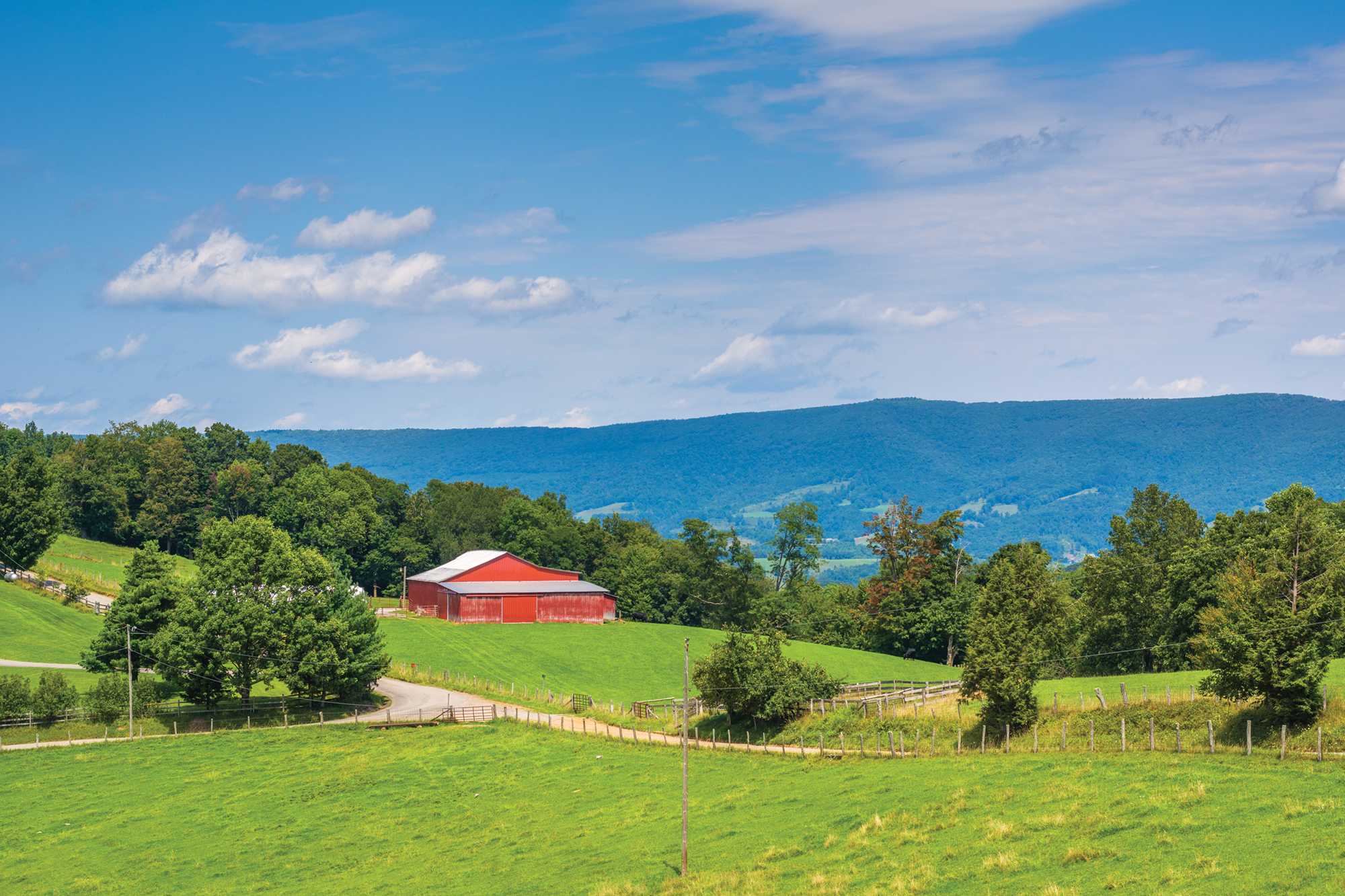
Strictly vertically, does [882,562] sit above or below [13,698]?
above

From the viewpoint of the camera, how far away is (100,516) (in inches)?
6959

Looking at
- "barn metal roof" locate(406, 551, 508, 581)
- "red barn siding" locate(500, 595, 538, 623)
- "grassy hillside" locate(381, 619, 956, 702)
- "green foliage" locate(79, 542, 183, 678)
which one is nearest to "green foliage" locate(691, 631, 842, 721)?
"grassy hillside" locate(381, 619, 956, 702)

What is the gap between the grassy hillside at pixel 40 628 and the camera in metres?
95.4

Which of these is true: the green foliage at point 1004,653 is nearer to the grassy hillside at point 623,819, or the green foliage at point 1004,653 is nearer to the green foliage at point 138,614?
the grassy hillside at point 623,819

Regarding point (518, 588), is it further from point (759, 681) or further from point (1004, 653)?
point (1004, 653)

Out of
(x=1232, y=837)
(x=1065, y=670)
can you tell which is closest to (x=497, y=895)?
(x=1232, y=837)

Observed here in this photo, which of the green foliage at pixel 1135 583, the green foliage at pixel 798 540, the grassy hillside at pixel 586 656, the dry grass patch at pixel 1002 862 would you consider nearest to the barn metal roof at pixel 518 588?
the grassy hillside at pixel 586 656

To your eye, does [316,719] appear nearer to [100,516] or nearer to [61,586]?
[61,586]

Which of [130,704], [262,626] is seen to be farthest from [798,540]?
[130,704]

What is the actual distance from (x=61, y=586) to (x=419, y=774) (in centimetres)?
7017

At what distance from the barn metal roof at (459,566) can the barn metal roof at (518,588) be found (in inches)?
112

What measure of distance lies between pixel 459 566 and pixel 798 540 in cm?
4530

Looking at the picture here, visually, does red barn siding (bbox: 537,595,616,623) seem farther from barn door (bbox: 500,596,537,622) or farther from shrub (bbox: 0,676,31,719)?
shrub (bbox: 0,676,31,719)

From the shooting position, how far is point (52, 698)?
254ft
